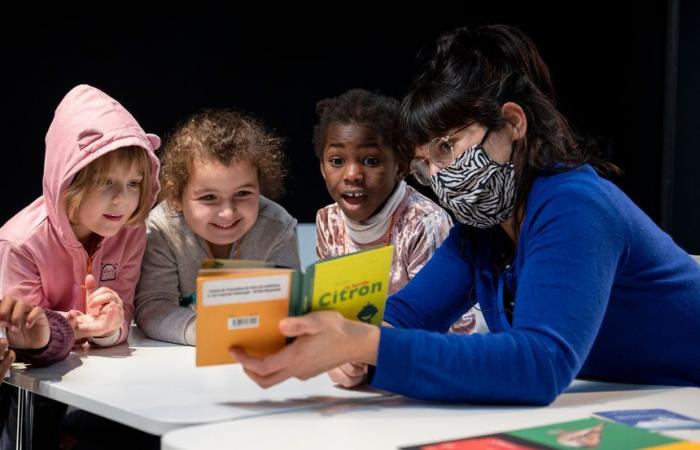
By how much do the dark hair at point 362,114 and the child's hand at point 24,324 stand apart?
1.52 metres

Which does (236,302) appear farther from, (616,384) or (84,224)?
(84,224)

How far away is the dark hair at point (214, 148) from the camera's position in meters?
2.78

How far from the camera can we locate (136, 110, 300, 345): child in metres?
2.72

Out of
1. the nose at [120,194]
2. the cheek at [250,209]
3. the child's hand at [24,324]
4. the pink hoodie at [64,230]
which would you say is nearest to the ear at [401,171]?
the cheek at [250,209]

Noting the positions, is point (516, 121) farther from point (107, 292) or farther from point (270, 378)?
point (107, 292)

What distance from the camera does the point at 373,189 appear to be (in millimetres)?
3217

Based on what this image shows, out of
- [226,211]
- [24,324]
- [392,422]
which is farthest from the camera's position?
[226,211]

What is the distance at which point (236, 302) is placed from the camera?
157 cm

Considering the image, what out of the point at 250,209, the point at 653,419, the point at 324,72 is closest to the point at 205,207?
the point at 250,209

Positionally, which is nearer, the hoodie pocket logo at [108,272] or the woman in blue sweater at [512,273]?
the woman in blue sweater at [512,273]

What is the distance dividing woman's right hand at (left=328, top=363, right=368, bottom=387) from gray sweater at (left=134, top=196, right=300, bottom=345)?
0.63m

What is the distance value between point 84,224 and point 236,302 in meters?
0.97

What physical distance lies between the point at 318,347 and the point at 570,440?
441 mm

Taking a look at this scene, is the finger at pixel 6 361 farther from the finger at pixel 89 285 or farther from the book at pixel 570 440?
the book at pixel 570 440
